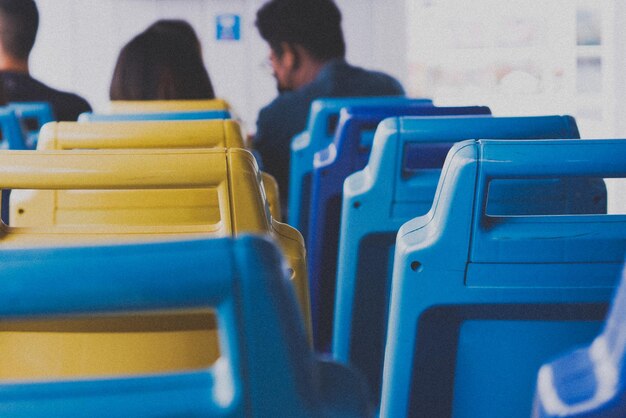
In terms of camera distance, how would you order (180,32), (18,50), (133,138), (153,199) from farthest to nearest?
(18,50) < (180,32) < (133,138) < (153,199)

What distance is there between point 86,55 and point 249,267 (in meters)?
6.54

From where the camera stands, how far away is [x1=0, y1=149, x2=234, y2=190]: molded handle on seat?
0.94 meters

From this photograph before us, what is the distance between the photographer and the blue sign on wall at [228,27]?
6.46 m

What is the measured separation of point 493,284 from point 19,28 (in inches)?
151

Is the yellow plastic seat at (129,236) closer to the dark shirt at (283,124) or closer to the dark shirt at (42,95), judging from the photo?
the dark shirt at (283,124)

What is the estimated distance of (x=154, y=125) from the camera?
4.83 ft

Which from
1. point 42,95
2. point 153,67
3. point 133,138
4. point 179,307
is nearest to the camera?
point 179,307

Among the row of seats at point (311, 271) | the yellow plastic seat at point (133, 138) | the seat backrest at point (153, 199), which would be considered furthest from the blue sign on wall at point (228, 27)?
the seat backrest at point (153, 199)

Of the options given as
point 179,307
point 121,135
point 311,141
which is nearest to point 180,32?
point 311,141

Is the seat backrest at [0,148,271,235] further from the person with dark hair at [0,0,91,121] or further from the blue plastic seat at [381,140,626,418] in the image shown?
the person with dark hair at [0,0,91,121]

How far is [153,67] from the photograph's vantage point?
3.08 meters

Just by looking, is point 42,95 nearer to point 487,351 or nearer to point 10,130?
point 10,130

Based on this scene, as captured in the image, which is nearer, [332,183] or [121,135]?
[121,135]

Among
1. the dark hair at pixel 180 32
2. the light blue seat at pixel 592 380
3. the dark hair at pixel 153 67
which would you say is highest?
the dark hair at pixel 180 32
